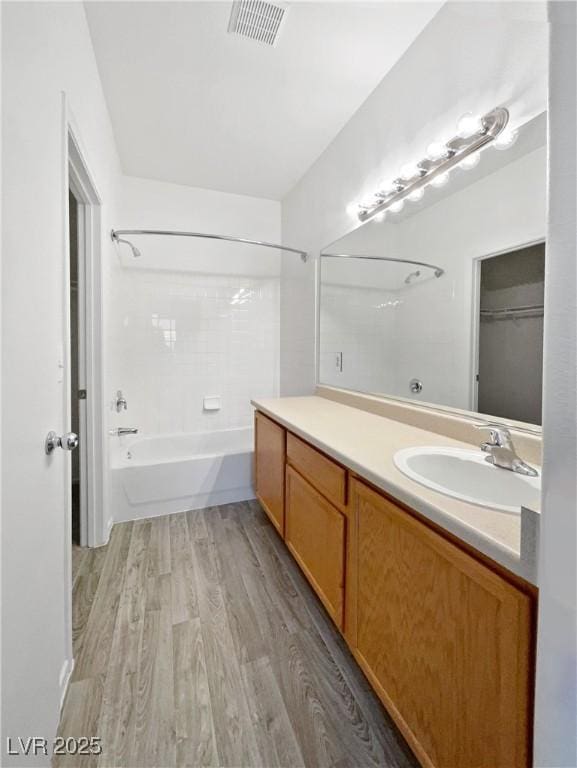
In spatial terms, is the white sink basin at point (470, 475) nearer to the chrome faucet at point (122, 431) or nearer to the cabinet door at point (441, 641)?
the cabinet door at point (441, 641)

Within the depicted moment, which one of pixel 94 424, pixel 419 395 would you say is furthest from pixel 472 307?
pixel 94 424

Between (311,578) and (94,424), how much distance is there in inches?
56.5

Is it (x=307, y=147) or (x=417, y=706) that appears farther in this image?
(x=307, y=147)

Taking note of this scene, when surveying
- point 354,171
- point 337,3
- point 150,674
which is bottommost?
point 150,674

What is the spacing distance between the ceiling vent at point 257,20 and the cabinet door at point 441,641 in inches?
75.0

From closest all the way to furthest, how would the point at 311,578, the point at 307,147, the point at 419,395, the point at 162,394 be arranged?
1. the point at 311,578
2. the point at 419,395
3. the point at 307,147
4. the point at 162,394

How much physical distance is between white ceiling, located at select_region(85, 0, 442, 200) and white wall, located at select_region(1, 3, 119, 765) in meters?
0.42

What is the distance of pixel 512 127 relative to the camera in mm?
1129

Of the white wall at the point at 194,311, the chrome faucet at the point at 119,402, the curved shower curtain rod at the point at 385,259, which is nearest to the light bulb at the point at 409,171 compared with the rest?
the curved shower curtain rod at the point at 385,259

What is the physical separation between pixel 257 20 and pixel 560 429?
193 cm

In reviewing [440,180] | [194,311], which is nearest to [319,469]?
[440,180]

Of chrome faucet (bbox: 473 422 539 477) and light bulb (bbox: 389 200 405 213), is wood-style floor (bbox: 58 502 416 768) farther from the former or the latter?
light bulb (bbox: 389 200 405 213)

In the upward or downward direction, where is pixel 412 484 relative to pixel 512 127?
downward

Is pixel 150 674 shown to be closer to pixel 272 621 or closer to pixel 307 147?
pixel 272 621
